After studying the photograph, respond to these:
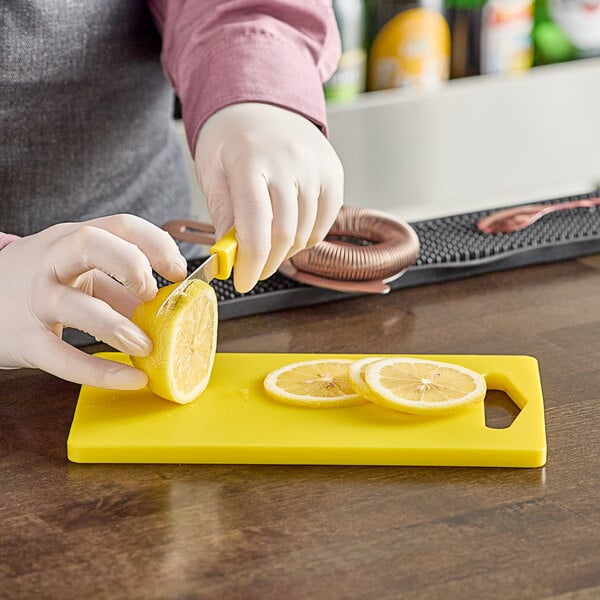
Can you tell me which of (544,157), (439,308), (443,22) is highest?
(443,22)

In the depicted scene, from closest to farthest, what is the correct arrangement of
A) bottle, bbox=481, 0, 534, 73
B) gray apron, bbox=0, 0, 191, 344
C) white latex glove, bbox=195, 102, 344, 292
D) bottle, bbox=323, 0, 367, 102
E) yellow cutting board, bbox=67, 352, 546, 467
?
yellow cutting board, bbox=67, 352, 546, 467 → white latex glove, bbox=195, 102, 344, 292 → gray apron, bbox=0, 0, 191, 344 → bottle, bbox=323, 0, 367, 102 → bottle, bbox=481, 0, 534, 73

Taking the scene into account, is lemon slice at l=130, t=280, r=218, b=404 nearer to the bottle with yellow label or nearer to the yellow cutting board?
the yellow cutting board

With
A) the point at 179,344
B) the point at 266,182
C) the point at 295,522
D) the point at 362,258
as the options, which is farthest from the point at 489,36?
the point at 295,522

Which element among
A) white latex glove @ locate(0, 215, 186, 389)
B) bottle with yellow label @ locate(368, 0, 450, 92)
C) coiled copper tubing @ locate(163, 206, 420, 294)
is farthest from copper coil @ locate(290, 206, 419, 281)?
bottle with yellow label @ locate(368, 0, 450, 92)

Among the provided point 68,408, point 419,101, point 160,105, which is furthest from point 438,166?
point 68,408

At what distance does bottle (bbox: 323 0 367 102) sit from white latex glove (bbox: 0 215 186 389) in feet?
3.09

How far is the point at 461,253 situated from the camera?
1.25 metres

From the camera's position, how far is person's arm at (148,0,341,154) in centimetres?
110

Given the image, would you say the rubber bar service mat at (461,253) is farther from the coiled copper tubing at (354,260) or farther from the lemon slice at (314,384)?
the lemon slice at (314,384)

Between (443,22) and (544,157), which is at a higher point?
(443,22)

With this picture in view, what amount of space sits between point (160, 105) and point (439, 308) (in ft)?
1.54

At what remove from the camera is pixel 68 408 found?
974 millimetres

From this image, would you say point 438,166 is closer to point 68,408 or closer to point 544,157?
point 544,157

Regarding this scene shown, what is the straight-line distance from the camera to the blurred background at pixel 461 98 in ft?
6.25
